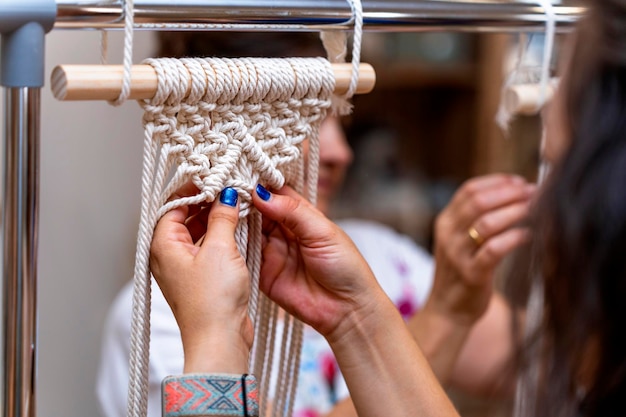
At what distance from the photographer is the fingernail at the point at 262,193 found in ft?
2.23

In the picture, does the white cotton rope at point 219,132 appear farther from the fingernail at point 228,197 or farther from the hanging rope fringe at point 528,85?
the hanging rope fringe at point 528,85

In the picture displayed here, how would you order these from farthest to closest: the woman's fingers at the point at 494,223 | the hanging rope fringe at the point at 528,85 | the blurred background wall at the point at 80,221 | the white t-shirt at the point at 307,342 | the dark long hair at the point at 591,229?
1. the blurred background wall at the point at 80,221
2. the white t-shirt at the point at 307,342
3. the woman's fingers at the point at 494,223
4. the hanging rope fringe at the point at 528,85
5. the dark long hair at the point at 591,229

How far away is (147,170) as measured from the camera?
0.64 meters

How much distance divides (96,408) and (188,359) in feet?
3.11

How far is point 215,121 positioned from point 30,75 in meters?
0.15

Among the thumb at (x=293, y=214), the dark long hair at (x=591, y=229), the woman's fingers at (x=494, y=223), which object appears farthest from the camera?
the woman's fingers at (x=494, y=223)

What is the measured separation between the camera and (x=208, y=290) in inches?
24.1

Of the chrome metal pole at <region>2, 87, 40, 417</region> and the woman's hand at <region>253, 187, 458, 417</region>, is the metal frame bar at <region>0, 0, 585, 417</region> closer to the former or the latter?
the chrome metal pole at <region>2, 87, 40, 417</region>

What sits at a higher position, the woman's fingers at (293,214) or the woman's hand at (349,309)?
the woman's fingers at (293,214)

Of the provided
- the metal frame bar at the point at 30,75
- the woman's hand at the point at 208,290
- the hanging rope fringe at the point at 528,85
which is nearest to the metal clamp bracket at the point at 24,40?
the metal frame bar at the point at 30,75

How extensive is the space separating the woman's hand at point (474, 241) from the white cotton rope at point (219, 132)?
0.36 m

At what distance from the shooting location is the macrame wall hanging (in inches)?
23.9

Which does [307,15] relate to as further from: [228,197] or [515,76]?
[515,76]

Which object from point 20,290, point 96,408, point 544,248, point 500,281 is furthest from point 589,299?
point 500,281
